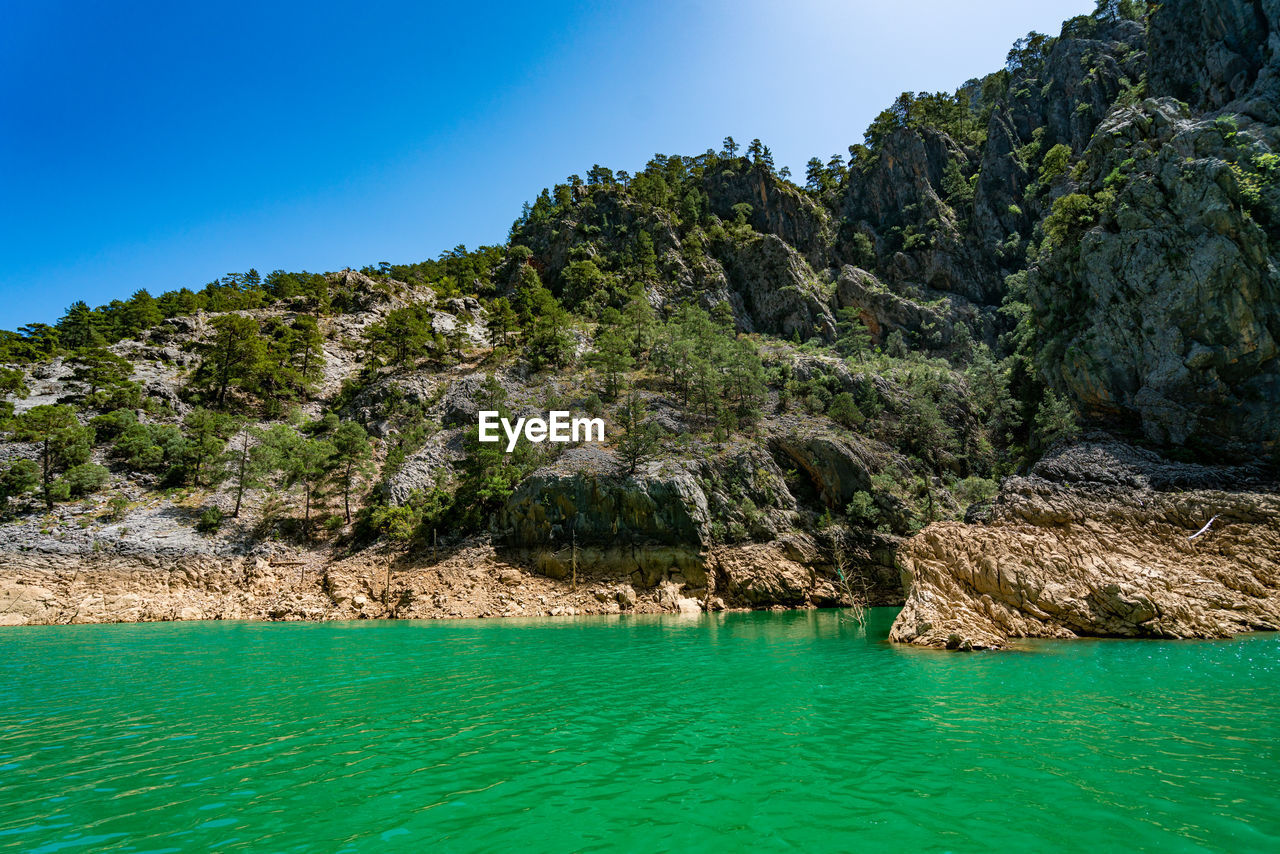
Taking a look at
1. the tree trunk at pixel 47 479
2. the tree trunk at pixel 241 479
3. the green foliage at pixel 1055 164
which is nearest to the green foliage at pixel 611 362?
the tree trunk at pixel 241 479

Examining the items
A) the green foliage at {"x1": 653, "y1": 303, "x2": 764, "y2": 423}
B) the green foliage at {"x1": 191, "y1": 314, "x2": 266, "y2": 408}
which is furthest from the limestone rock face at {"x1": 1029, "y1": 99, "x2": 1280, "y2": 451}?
the green foliage at {"x1": 191, "y1": 314, "x2": 266, "y2": 408}

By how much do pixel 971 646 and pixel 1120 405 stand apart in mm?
34036

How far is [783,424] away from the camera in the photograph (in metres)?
63.8

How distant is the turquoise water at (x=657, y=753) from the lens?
7242 millimetres

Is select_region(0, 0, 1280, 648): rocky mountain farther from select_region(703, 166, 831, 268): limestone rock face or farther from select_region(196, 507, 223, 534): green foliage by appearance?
select_region(703, 166, 831, 268): limestone rock face

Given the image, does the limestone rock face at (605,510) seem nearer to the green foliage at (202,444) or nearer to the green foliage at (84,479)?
the green foliage at (202,444)

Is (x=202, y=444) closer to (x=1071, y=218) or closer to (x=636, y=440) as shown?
(x=636, y=440)

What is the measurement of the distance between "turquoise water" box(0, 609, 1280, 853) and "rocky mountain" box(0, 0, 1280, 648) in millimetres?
9350

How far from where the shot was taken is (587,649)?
2544 centimetres

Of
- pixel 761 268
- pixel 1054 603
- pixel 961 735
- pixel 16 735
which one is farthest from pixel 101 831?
pixel 761 268

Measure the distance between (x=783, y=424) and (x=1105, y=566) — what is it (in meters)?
38.9

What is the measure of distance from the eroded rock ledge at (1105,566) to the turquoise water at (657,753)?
2646 millimetres

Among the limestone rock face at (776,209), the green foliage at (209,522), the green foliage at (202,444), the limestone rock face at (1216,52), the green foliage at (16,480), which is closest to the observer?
the limestone rock face at (1216,52)

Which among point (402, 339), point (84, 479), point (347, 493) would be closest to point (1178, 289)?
point (347, 493)
